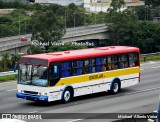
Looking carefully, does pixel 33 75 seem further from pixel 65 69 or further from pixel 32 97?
pixel 65 69

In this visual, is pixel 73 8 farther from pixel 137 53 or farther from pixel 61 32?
pixel 137 53

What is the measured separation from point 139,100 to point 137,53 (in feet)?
13.5

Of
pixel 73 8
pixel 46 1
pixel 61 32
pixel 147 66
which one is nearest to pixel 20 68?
pixel 147 66

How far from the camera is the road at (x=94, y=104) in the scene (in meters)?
22.3

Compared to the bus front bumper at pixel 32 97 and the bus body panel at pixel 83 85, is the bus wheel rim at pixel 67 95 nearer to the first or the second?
the bus body panel at pixel 83 85

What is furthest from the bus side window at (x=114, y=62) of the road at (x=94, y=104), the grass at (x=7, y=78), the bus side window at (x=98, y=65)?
the grass at (x=7, y=78)

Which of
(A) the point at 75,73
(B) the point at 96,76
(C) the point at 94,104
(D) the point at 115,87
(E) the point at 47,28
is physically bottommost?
(C) the point at 94,104

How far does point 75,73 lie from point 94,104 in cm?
180

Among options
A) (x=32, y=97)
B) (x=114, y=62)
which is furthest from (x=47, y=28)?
(x=32, y=97)

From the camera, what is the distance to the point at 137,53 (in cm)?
2867

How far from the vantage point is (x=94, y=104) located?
950 inches

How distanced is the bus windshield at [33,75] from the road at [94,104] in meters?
1.00

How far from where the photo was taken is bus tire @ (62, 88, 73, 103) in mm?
24406

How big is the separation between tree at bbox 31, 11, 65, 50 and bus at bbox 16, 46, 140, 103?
33939 millimetres
